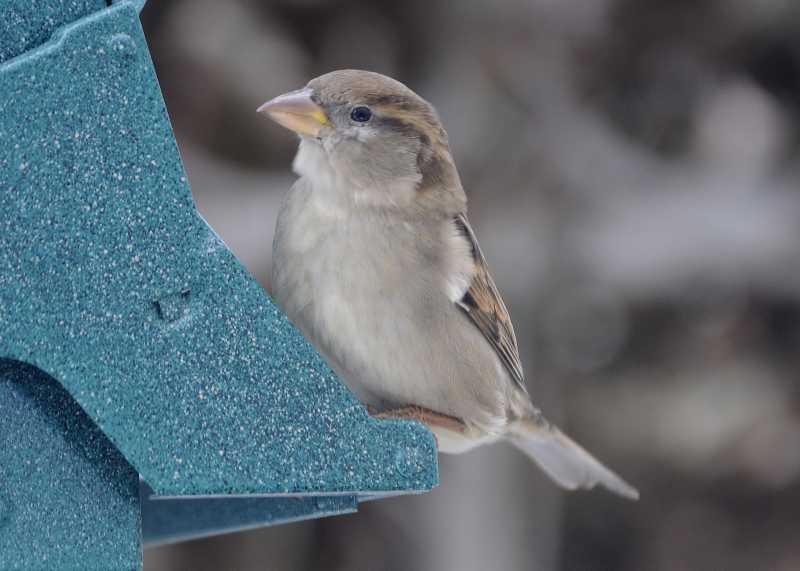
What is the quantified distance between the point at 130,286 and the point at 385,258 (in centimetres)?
37

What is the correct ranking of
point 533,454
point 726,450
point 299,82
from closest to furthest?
point 533,454
point 299,82
point 726,450

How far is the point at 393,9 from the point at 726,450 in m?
1.47

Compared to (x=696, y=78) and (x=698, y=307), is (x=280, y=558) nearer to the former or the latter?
(x=698, y=307)

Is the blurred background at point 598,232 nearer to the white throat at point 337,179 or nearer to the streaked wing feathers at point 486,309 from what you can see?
the streaked wing feathers at point 486,309

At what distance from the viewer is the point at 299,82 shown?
2154 millimetres

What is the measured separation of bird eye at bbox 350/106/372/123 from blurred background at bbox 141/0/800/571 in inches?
44.0

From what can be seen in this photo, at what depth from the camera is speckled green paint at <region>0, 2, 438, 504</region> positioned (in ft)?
2.23

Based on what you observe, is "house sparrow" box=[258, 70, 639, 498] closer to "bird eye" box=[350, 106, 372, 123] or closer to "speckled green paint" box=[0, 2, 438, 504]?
"bird eye" box=[350, 106, 372, 123]

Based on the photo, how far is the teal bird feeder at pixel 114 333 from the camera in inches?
26.8

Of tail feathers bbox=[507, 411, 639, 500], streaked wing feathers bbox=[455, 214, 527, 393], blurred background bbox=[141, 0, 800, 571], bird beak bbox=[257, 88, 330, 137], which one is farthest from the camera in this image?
blurred background bbox=[141, 0, 800, 571]

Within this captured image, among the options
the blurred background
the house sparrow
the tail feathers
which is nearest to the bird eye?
the house sparrow

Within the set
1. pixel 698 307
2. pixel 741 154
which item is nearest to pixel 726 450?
pixel 698 307

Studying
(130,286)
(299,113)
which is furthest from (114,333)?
(299,113)

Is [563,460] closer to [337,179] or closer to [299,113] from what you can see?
[337,179]
